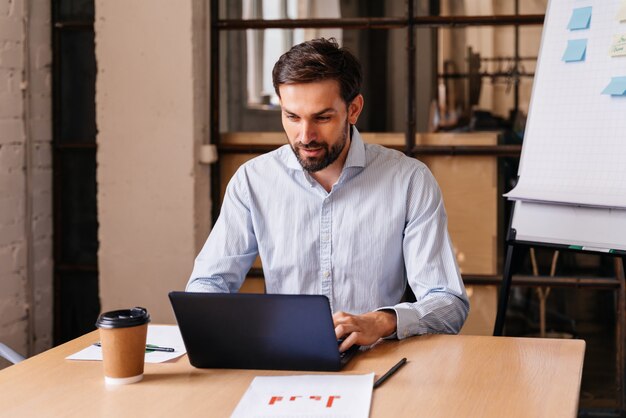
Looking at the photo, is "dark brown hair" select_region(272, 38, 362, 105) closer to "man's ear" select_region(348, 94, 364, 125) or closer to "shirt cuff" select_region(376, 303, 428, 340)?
"man's ear" select_region(348, 94, 364, 125)

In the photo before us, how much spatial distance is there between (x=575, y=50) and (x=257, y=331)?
1.44m

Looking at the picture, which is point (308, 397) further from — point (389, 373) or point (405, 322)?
point (405, 322)

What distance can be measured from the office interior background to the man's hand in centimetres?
139

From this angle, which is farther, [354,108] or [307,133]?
[354,108]

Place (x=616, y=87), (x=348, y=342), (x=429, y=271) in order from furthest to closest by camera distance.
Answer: (x=616, y=87) < (x=429, y=271) < (x=348, y=342)

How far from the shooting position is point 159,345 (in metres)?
1.80

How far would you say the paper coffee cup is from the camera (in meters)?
1.53

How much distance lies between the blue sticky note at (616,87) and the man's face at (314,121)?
0.80m

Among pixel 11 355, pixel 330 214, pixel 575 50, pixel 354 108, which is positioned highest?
pixel 575 50

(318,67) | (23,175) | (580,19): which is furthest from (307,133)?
(23,175)

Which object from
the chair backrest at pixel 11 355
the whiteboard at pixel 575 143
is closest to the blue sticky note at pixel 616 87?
the whiteboard at pixel 575 143

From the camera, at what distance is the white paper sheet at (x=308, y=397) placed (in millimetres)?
1363

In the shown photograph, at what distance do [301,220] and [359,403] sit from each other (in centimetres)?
84

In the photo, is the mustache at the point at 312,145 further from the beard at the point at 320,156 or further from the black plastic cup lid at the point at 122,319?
the black plastic cup lid at the point at 122,319
